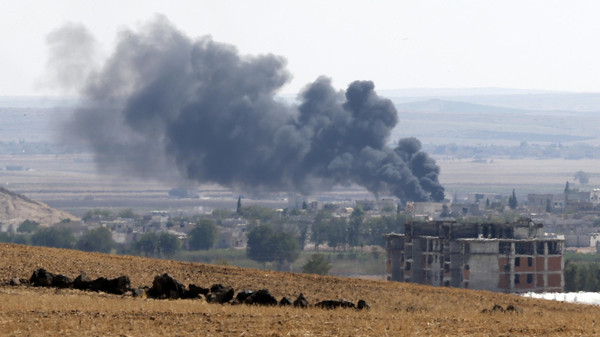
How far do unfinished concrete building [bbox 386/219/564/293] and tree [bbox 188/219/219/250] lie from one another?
68.8m

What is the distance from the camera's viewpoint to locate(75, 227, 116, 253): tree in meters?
166

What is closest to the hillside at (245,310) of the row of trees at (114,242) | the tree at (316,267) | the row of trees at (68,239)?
the tree at (316,267)

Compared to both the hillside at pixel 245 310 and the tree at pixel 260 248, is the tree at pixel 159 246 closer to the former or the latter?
the tree at pixel 260 248

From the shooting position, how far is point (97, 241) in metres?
169

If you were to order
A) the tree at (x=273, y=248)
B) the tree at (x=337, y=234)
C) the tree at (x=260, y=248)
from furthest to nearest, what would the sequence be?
1. the tree at (x=337, y=234)
2. the tree at (x=260, y=248)
3. the tree at (x=273, y=248)

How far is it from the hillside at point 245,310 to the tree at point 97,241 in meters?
124

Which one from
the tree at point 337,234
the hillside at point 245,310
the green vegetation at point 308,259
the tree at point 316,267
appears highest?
the hillside at point 245,310

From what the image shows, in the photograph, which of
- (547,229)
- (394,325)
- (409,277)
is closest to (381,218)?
(547,229)

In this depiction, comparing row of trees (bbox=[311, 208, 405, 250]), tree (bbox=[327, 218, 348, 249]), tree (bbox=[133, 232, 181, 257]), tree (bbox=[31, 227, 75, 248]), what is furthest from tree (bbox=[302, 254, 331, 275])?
tree (bbox=[31, 227, 75, 248])

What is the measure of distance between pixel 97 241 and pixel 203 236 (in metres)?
16.9

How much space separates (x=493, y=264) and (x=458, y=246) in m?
3.18

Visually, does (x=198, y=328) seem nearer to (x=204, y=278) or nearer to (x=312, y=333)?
(x=312, y=333)

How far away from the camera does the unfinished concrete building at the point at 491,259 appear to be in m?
105

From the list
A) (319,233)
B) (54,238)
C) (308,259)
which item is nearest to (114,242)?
(54,238)
